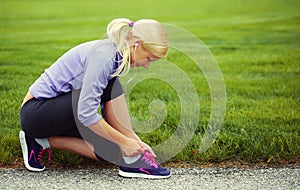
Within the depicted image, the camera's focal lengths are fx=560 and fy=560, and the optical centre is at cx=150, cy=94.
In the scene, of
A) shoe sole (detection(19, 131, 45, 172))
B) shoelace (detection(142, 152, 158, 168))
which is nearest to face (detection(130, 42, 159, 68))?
shoelace (detection(142, 152, 158, 168))

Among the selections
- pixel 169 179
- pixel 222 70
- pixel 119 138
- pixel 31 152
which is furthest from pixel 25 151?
pixel 222 70

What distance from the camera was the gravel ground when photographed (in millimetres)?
2955

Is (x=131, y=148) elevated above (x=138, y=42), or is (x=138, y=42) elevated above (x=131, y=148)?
(x=138, y=42)

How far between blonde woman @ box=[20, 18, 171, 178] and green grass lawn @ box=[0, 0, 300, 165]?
0.57 feet

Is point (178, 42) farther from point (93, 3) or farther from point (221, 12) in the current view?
point (93, 3)

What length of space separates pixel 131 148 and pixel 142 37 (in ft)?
1.99

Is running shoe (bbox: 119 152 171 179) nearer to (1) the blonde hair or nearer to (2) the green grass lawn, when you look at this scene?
(2) the green grass lawn

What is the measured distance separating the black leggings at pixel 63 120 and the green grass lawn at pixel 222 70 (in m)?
0.21

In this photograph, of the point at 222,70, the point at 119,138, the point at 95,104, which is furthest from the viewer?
the point at 222,70

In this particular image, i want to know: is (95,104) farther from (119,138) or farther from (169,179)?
(169,179)

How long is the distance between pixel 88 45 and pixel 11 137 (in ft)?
2.87

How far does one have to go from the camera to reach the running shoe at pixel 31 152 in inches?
124

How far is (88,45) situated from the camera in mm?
3074

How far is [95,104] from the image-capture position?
9.49 ft
